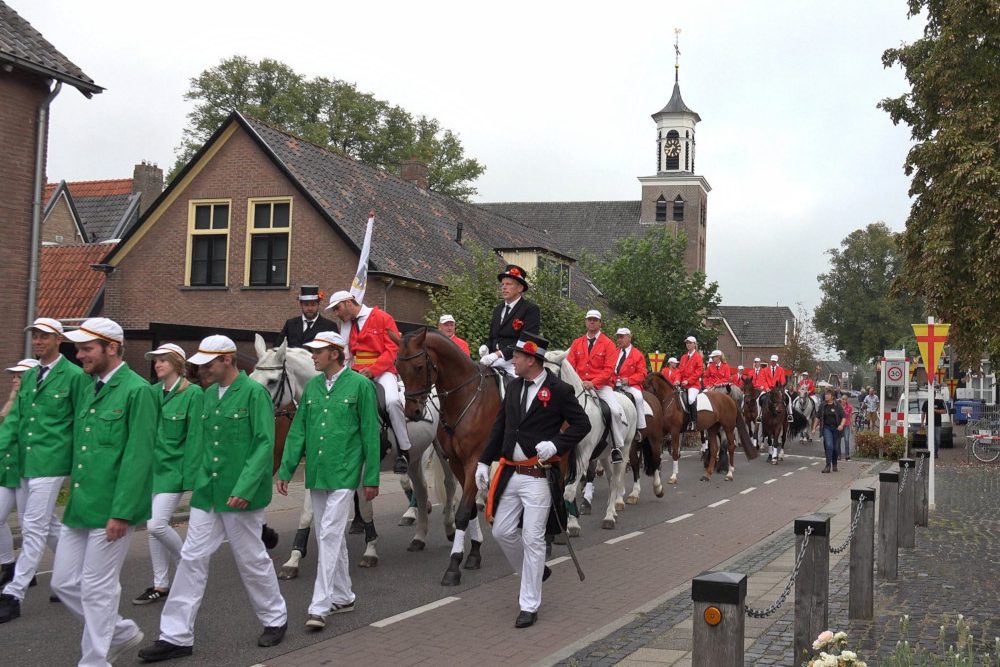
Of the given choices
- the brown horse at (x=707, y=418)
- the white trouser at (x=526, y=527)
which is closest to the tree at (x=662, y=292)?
the brown horse at (x=707, y=418)

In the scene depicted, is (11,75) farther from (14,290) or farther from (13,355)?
(13,355)

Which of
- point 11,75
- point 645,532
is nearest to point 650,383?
point 645,532

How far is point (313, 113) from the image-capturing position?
45.2 meters

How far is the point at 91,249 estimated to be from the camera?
99.7 feet

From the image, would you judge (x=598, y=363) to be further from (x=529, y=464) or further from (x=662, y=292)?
(x=662, y=292)

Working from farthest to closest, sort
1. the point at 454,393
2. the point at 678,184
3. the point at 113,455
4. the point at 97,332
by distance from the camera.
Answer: the point at 678,184, the point at 454,393, the point at 97,332, the point at 113,455

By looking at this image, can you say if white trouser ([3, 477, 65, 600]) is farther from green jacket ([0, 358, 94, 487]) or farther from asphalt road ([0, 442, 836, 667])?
asphalt road ([0, 442, 836, 667])

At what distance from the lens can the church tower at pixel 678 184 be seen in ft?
257

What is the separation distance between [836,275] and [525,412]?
82246mm

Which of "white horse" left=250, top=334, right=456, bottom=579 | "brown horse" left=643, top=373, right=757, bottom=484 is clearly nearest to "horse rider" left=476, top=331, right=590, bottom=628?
"white horse" left=250, top=334, right=456, bottom=579

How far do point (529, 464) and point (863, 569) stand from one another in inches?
105

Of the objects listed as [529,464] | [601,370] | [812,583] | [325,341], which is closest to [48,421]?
[325,341]

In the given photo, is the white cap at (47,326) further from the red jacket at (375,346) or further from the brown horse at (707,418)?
the brown horse at (707,418)

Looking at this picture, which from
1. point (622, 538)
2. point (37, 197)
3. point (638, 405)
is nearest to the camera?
point (622, 538)
